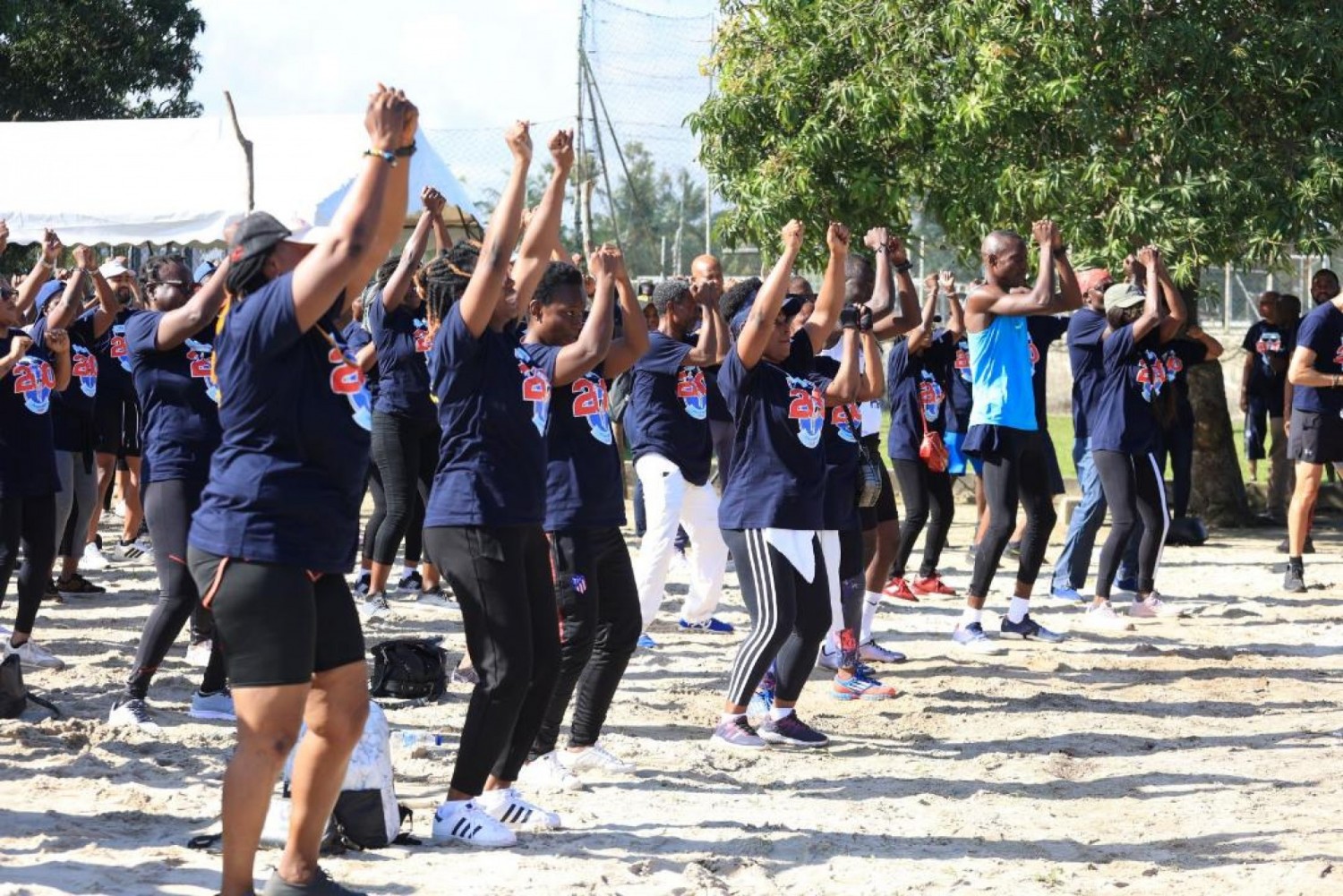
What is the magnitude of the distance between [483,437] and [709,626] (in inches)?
186

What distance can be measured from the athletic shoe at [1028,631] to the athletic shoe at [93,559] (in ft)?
20.3

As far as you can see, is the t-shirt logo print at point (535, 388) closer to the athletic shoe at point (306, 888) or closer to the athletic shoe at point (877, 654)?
the athletic shoe at point (306, 888)

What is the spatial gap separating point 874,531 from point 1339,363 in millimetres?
3982

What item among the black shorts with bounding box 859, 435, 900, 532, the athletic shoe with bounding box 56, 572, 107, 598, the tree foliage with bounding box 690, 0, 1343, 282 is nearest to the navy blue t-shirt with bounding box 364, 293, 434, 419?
the athletic shoe with bounding box 56, 572, 107, 598

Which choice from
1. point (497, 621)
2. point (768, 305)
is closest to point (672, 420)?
point (768, 305)

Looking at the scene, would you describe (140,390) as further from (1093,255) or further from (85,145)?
(85,145)

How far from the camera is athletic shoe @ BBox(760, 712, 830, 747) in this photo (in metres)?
Result: 7.15

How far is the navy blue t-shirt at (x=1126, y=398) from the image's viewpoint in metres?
10.3

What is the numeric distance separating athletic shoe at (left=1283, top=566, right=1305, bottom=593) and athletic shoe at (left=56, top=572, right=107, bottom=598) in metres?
7.59

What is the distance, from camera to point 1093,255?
1327cm

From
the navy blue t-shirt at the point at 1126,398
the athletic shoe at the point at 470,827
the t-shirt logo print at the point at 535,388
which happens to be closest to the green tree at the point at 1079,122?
the navy blue t-shirt at the point at 1126,398

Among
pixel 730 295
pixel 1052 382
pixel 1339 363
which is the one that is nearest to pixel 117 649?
pixel 730 295

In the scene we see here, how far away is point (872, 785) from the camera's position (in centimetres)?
659

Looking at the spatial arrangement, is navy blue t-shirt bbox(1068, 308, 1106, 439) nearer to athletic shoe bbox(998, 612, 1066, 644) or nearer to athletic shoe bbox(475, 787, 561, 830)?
athletic shoe bbox(998, 612, 1066, 644)
